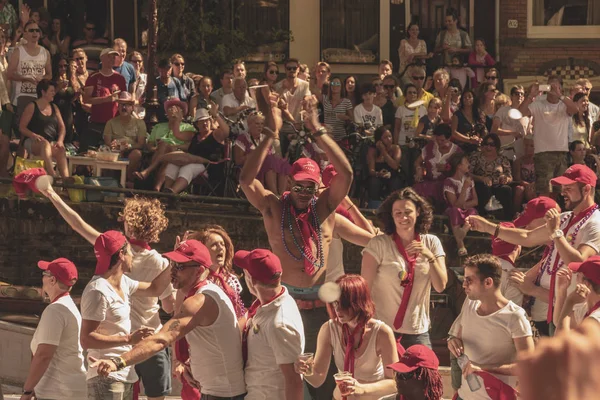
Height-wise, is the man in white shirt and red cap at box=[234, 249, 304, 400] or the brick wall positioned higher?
the brick wall

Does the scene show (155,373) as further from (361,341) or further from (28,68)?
(28,68)

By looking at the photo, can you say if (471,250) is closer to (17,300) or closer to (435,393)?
(17,300)

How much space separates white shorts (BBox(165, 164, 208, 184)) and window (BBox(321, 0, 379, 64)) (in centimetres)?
778

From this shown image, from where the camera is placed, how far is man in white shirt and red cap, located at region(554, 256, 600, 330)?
19.1 ft

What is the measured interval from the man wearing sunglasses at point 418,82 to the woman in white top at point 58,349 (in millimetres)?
9477

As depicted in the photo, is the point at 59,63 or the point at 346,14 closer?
the point at 59,63

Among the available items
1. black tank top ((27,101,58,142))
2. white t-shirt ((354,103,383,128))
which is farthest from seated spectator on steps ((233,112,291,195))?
black tank top ((27,101,58,142))

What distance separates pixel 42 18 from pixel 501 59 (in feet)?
26.4

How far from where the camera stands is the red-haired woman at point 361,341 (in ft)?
17.7

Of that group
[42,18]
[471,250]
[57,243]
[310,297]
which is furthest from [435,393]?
[42,18]

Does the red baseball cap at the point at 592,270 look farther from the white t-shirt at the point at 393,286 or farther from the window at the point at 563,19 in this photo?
the window at the point at 563,19

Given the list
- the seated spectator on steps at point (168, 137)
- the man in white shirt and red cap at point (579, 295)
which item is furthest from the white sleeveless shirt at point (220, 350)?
the seated spectator on steps at point (168, 137)

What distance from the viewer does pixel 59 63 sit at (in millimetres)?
15000

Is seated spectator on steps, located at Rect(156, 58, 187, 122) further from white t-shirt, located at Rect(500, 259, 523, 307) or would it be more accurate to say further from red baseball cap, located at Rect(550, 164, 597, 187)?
red baseball cap, located at Rect(550, 164, 597, 187)
